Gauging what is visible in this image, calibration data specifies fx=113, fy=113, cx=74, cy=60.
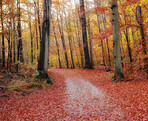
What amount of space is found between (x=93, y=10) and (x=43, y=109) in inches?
295

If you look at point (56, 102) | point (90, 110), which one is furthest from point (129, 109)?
point (56, 102)

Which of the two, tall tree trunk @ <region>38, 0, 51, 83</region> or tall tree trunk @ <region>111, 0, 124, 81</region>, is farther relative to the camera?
tall tree trunk @ <region>38, 0, 51, 83</region>

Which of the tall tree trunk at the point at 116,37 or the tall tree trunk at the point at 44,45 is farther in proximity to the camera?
the tall tree trunk at the point at 44,45

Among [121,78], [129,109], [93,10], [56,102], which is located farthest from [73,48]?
[129,109]

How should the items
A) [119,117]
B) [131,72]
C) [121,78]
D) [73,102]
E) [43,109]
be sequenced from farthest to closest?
1. [131,72]
2. [121,78]
3. [73,102]
4. [43,109]
5. [119,117]

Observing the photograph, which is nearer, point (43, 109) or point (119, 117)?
point (119, 117)

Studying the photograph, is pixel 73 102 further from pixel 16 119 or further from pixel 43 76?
pixel 43 76

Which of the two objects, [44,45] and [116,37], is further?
[44,45]

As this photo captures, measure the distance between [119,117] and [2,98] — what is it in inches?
204

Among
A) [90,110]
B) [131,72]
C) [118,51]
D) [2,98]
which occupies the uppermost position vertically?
[118,51]

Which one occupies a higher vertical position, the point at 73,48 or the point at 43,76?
the point at 73,48

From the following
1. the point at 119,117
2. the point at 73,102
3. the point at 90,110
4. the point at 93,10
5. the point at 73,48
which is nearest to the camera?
the point at 119,117

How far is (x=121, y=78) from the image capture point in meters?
7.79

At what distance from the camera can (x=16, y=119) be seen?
3834mm
